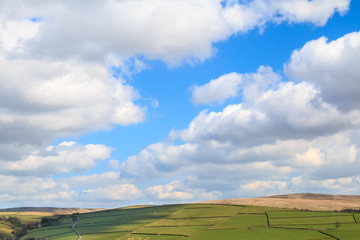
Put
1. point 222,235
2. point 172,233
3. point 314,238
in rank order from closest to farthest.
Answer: point 314,238
point 222,235
point 172,233

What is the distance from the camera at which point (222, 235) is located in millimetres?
169500

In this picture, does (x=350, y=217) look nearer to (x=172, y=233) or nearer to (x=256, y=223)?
(x=256, y=223)

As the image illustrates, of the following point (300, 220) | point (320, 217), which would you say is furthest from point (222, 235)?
point (320, 217)

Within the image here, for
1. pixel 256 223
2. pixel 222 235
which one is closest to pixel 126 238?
pixel 222 235

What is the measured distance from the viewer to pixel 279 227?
591 feet

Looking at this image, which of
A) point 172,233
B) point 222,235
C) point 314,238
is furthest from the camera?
point 172,233

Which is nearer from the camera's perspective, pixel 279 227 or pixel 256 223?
pixel 279 227

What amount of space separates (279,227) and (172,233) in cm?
5192

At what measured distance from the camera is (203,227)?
199 meters

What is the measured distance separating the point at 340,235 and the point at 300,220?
42.4 meters

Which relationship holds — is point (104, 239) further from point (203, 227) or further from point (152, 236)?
point (203, 227)

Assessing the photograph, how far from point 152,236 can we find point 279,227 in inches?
2438

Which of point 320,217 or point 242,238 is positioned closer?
point 242,238

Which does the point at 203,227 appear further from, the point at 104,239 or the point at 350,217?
the point at 350,217
